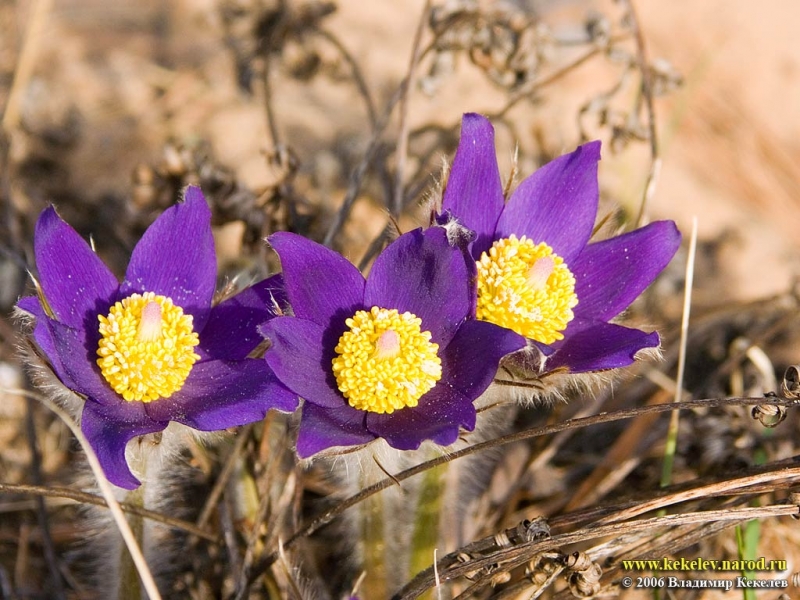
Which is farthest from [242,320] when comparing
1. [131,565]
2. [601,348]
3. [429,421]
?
[601,348]

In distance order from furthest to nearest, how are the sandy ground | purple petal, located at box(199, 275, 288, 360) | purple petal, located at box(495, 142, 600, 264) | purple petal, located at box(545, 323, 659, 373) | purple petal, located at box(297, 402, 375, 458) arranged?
the sandy ground < purple petal, located at box(495, 142, 600, 264) < purple petal, located at box(199, 275, 288, 360) < purple petal, located at box(545, 323, 659, 373) < purple petal, located at box(297, 402, 375, 458)

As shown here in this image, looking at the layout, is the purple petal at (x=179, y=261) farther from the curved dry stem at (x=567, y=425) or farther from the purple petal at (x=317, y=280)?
the curved dry stem at (x=567, y=425)

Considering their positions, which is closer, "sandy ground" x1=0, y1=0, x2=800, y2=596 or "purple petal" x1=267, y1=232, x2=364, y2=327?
"purple petal" x1=267, y1=232, x2=364, y2=327

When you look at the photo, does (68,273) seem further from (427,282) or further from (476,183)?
(476,183)

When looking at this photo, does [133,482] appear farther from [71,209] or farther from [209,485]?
[71,209]

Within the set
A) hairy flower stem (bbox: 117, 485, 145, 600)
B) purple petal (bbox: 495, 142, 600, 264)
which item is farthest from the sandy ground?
hairy flower stem (bbox: 117, 485, 145, 600)

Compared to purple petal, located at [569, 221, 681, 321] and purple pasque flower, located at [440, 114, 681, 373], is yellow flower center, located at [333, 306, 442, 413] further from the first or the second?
purple petal, located at [569, 221, 681, 321]
